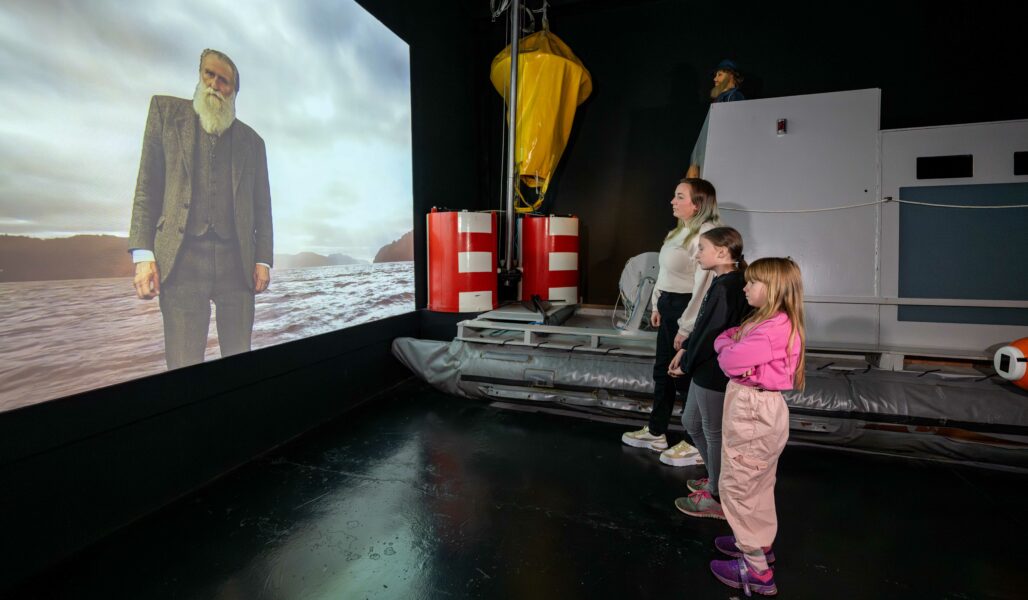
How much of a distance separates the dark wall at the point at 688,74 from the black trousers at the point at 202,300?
245 centimetres

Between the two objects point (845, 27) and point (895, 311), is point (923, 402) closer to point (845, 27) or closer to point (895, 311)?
point (895, 311)

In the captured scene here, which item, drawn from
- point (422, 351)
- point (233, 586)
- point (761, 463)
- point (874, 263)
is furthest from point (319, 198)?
point (874, 263)

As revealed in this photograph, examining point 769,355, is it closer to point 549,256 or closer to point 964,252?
point 964,252

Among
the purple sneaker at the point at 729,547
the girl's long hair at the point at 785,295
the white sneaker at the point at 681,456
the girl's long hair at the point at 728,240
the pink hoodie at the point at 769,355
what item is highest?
the girl's long hair at the point at 728,240

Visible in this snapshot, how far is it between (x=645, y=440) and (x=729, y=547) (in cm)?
68

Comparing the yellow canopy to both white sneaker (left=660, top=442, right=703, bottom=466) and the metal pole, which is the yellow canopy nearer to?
the metal pole

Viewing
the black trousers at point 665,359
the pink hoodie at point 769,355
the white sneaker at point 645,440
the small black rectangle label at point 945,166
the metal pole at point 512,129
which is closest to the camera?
the pink hoodie at point 769,355

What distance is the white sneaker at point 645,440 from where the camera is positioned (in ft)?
6.38

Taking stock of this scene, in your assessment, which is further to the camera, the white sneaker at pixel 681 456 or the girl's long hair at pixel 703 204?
the white sneaker at pixel 681 456

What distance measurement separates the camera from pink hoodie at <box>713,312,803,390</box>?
1104 mm

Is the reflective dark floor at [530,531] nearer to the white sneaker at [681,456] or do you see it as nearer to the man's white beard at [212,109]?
the white sneaker at [681,456]

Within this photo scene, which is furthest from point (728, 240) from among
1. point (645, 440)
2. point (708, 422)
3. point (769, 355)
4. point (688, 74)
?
point (688, 74)

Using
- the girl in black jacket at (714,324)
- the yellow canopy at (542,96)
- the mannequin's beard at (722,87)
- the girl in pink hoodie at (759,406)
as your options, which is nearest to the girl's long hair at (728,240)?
the girl in black jacket at (714,324)

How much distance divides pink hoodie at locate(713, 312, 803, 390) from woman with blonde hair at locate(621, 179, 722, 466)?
39 centimetres
